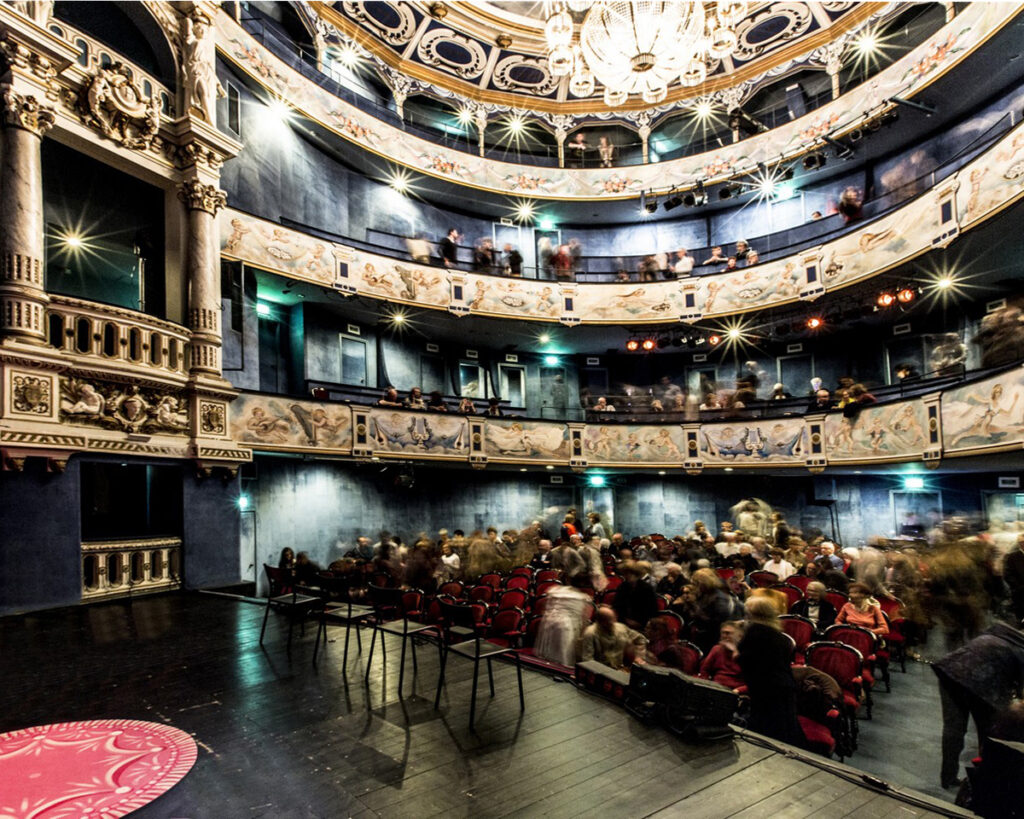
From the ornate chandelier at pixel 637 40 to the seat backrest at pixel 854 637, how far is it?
8.84 meters

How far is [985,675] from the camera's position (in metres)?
4.14

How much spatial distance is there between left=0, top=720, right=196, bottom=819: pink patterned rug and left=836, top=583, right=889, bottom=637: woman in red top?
269 inches

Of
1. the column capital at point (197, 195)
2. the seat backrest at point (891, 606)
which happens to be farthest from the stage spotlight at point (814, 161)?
the column capital at point (197, 195)

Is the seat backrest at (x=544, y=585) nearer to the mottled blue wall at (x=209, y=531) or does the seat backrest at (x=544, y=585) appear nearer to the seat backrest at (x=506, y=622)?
the seat backrest at (x=506, y=622)

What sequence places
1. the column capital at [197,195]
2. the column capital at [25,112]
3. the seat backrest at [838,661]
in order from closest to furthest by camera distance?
1. the seat backrest at [838,661]
2. the column capital at [25,112]
3. the column capital at [197,195]

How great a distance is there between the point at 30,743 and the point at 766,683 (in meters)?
5.27

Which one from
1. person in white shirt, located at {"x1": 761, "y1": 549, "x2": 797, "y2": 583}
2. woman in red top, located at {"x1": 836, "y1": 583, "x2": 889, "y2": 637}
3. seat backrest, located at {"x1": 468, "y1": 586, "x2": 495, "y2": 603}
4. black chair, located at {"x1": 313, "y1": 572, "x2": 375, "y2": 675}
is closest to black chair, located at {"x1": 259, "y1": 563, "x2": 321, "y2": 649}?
black chair, located at {"x1": 313, "y1": 572, "x2": 375, "y2": 675}

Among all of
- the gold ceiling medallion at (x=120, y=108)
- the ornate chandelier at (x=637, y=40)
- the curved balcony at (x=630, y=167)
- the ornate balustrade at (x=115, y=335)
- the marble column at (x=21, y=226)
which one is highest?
the curved balcony at (x=630, y=167)

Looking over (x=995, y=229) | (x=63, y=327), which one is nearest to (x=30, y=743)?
(x=63, y=327)

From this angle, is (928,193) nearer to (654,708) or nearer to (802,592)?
(802,592)

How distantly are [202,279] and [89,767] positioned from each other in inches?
360

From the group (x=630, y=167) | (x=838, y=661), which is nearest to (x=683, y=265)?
(x=630, y=167)

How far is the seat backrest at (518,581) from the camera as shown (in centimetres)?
963

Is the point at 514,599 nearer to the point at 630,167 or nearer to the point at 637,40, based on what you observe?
the point at 637,40
